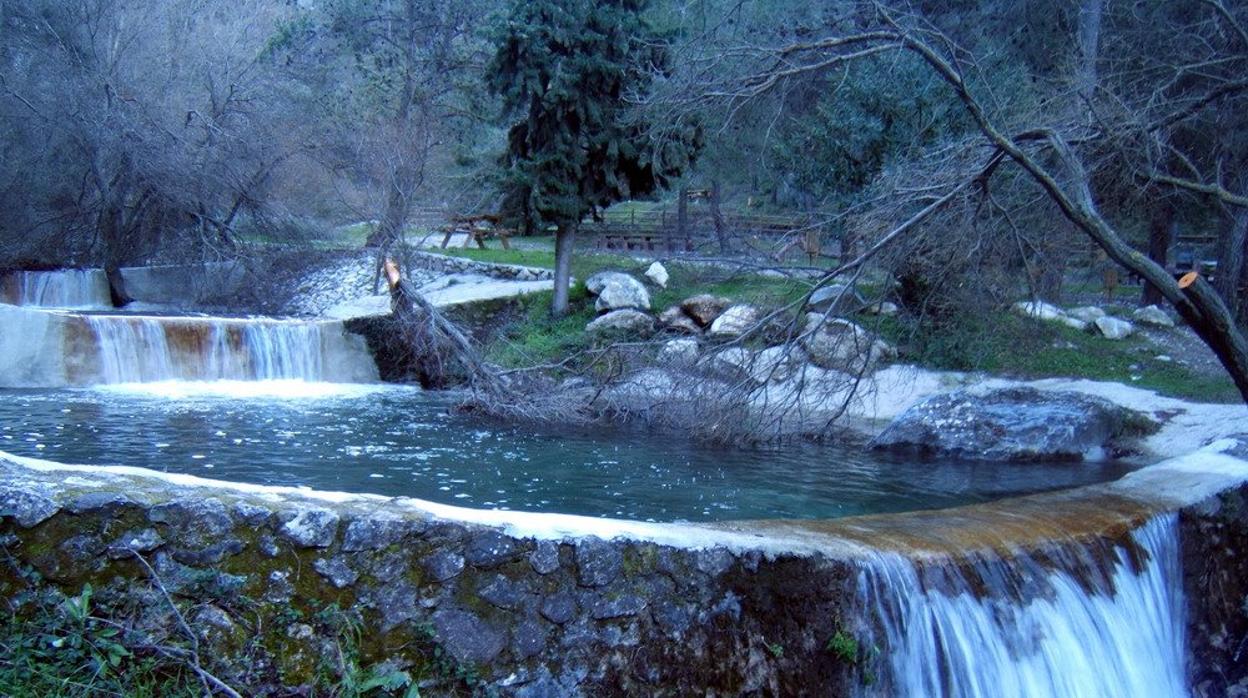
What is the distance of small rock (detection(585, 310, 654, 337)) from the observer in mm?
18156

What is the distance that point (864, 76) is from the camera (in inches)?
663

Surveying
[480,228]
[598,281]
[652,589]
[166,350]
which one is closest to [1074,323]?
[598,281]

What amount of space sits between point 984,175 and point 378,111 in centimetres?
2031

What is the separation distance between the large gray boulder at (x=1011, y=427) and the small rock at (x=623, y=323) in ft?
21.1

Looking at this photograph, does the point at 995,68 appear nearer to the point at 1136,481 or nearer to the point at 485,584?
the point at 1136,481

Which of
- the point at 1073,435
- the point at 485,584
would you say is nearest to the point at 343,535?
the point at 485,584

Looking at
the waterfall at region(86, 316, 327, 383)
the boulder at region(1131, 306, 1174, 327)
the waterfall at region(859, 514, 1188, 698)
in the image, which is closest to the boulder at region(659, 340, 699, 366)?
the waterfall at region(859, 514, 1188, 698)

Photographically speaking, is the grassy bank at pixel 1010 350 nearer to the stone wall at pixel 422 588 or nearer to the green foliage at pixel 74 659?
the stone wall at pixel 422 588

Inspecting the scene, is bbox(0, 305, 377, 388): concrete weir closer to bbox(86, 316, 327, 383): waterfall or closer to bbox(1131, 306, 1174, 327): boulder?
bbox(86, 316, 327, 383): waterfall

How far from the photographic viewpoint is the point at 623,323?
18422 millimetres

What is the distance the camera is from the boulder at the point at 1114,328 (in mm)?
16516

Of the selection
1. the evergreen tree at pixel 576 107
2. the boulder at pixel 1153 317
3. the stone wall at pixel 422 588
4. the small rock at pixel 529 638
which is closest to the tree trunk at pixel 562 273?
the evergreen tree at pixel 576 107

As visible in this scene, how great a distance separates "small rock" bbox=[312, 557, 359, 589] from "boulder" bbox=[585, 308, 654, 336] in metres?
13.4

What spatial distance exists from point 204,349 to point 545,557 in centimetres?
1182
